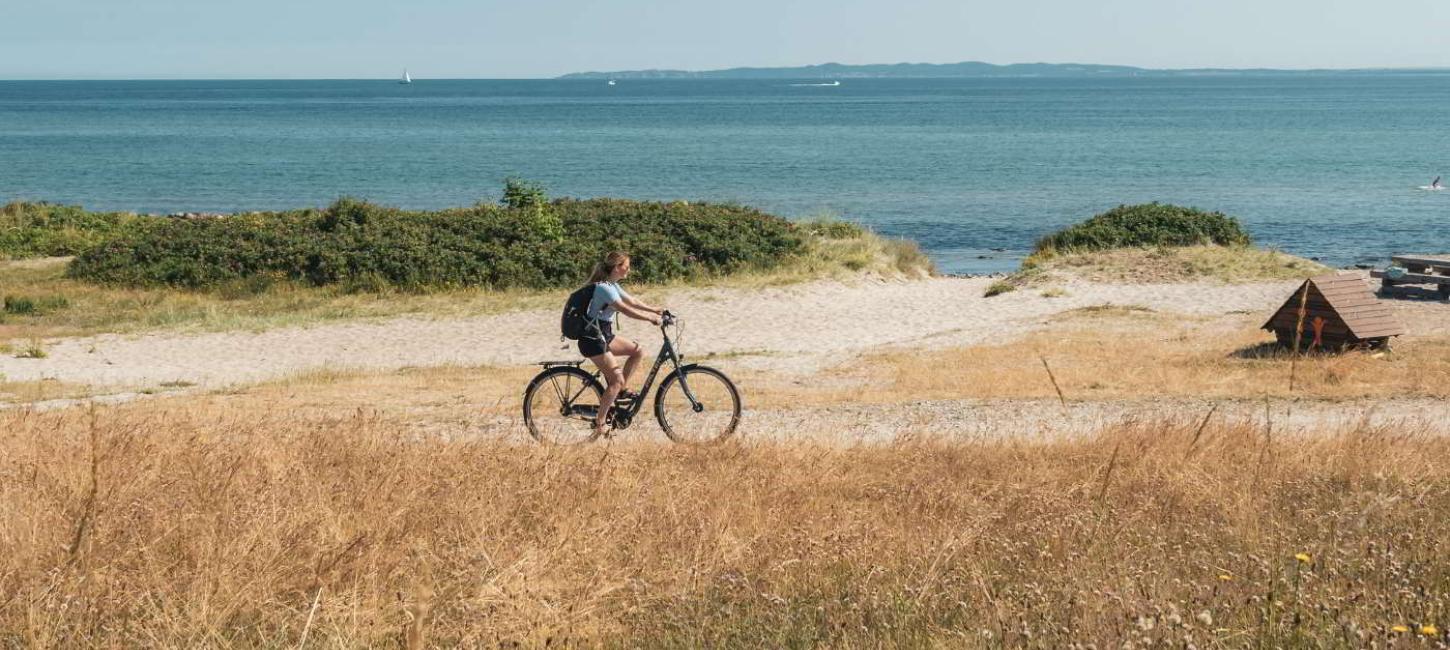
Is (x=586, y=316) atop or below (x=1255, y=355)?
atop

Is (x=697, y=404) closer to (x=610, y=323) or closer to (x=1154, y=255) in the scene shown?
(x=610, y=323)

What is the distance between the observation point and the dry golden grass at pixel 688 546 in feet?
15.1

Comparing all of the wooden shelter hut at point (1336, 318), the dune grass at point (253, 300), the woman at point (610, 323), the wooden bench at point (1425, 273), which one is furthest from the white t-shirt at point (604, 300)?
the wooden bench at point (1425, 273)

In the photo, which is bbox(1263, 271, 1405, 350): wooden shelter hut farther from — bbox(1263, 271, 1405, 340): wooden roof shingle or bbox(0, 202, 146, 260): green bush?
bbox(0, 202, 146, 260): green bush

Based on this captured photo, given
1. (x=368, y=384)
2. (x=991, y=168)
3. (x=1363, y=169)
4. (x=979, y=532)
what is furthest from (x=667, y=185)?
(x=979, y=532)

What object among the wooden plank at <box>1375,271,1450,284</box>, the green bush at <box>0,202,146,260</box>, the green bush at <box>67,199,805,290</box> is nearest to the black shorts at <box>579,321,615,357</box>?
the green bush at <box>67,199,805,290</box>

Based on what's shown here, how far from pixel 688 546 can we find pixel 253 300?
21089 millimetres

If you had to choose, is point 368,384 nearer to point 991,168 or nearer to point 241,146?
point 991,168

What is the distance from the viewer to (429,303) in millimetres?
24422

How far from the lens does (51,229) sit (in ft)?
114

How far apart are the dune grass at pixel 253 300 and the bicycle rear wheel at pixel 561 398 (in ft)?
41.0

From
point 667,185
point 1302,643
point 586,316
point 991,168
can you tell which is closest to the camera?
point 1302,643

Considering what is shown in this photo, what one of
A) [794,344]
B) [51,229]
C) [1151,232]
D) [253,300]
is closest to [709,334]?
[794,344]

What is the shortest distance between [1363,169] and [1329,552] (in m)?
72.4
